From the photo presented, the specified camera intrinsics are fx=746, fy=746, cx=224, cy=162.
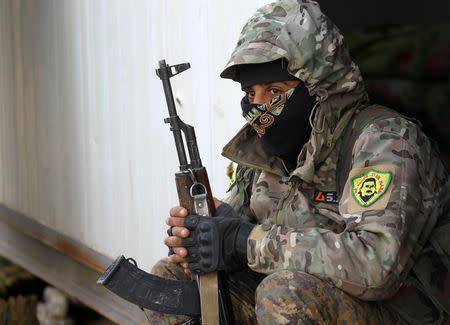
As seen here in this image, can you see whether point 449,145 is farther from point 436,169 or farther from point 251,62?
point 251,62

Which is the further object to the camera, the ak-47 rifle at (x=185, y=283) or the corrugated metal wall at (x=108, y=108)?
the corrugated metal wall at (x=108, y=108)

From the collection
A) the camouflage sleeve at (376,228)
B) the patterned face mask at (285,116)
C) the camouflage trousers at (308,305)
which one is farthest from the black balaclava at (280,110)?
the camouflage trousers at (308,305)

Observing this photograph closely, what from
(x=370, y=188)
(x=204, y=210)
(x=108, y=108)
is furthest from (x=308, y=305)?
(x=108, y=108)

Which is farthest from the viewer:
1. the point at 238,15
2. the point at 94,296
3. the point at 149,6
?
the point at 94,296

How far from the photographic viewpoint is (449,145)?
354 cm

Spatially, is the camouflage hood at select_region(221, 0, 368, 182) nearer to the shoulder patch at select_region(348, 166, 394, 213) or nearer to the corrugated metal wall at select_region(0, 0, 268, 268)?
the shoulder patch at select_region(348, 166, 394, 213)

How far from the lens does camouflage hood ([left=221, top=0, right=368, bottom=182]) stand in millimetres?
2680

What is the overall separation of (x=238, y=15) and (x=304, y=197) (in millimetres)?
1131

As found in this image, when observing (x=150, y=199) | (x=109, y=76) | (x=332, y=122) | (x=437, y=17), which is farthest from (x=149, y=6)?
(x=332, y=122)

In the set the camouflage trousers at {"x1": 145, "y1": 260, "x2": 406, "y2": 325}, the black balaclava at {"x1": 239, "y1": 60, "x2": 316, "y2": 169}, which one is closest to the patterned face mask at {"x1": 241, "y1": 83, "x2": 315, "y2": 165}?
the black balaclava at {"x1": 239, "y1": 60, "x2": 316, "y2": 169}

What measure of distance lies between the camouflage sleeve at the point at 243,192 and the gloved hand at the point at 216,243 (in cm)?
41

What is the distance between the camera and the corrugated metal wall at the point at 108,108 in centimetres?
384

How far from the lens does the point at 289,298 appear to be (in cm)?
231

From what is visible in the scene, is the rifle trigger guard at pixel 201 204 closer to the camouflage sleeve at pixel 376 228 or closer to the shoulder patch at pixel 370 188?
the camouflage sleeve at pixel 376 228
